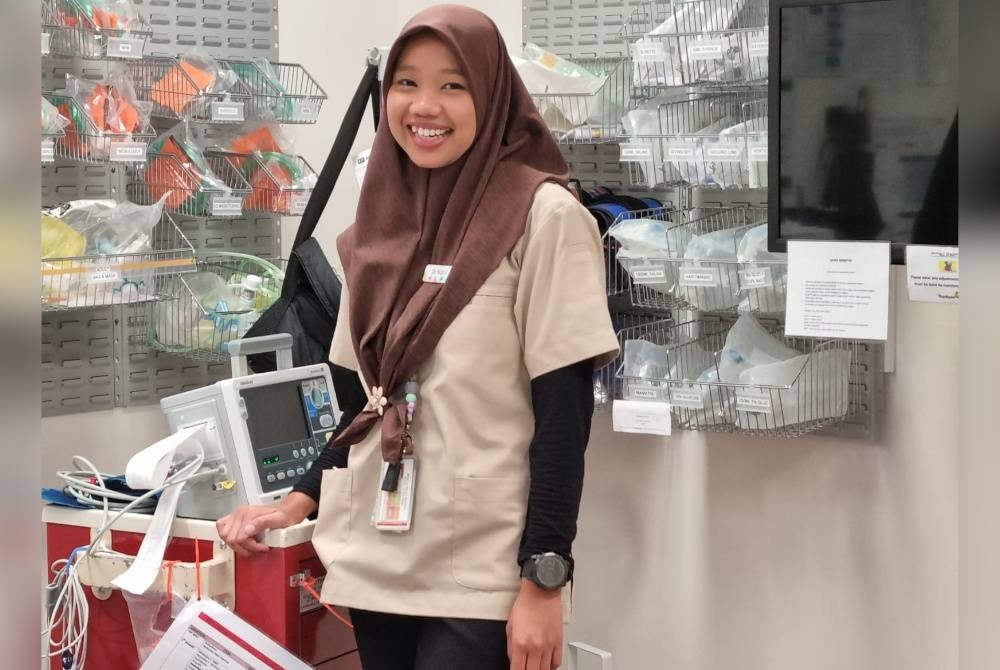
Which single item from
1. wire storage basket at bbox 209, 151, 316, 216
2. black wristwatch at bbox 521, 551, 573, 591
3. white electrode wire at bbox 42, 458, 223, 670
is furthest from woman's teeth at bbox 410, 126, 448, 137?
wire storage basket at bbox 209, 151, 316, 216

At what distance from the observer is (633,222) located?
103 inches

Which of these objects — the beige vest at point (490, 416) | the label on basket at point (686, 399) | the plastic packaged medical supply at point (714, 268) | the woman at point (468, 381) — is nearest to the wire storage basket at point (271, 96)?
the plastic packaged medical supply at point (714, 268)

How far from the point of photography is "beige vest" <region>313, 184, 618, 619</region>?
158 cm

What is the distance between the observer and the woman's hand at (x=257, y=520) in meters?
1.91

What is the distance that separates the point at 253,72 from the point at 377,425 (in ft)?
5.16

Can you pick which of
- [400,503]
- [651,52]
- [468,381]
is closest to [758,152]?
[651,52]

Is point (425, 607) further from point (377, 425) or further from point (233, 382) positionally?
point (233, 382)

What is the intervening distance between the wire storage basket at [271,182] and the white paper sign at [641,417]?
1.03 metres

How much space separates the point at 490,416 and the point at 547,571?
0.76 feet

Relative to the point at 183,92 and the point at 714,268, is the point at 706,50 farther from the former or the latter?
the point at 183,92

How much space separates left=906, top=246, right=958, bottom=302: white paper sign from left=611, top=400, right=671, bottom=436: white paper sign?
0.63 meters

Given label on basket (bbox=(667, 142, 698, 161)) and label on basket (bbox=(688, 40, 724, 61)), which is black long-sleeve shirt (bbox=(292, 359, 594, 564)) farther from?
label on basket (bbox=(688, 40, 724, 61))

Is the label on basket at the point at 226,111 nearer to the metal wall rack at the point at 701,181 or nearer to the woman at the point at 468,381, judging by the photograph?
the metal wall rack at the point at 701,181
